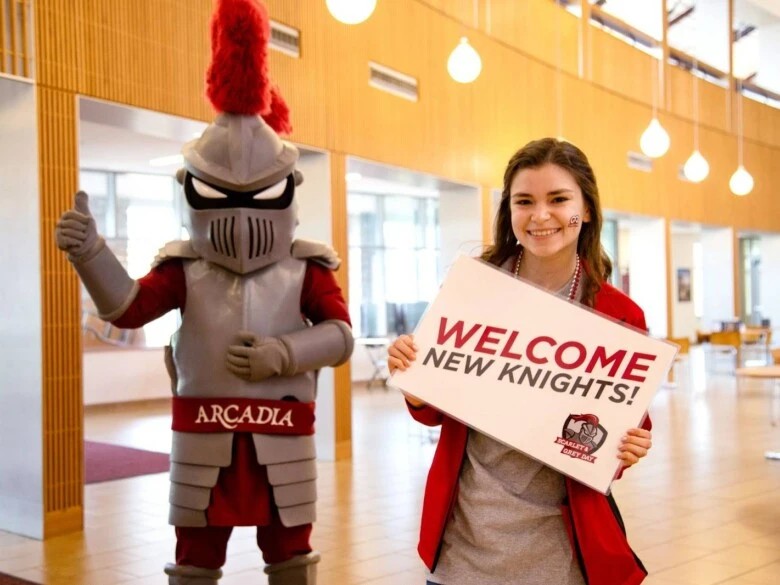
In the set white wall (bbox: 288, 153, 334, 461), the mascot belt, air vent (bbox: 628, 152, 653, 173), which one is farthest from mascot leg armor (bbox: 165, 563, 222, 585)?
air vent (bbox: 628, 152, 653, 173)

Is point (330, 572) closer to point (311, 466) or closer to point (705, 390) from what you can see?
point (311, 466)

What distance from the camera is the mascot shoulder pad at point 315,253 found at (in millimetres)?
3318

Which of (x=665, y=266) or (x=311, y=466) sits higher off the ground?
(x=665, y=266)

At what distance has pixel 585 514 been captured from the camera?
1.73m

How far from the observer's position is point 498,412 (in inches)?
71.6

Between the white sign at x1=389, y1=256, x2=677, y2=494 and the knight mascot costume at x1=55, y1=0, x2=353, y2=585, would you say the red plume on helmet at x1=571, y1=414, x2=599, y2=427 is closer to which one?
the white sign at x1=389, y1=256, x2=677, y2=494

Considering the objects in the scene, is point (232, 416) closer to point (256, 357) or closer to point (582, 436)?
point (256, 357)

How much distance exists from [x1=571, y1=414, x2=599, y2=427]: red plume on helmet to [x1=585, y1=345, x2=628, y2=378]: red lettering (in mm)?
85

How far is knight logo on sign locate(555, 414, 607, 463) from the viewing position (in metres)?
1.76

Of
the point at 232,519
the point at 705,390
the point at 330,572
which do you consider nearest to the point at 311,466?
the point at 232,519

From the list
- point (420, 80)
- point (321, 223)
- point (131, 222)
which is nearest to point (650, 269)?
point (420, 80)

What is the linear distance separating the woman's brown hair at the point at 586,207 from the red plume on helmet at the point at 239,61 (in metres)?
1.53

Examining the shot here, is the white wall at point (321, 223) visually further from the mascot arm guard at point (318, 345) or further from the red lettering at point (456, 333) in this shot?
the red lettering at point (456, 333)

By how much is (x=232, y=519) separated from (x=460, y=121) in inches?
269
